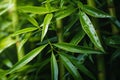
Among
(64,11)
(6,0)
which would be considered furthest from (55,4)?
(6,0)

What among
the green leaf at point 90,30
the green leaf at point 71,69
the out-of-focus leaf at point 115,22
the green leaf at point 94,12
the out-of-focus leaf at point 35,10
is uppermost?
the out-of-focus leaf at point 35,10

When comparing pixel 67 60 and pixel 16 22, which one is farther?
pixel 16 22

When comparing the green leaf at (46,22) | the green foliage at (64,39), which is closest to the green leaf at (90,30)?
the green foliage at (64,39)

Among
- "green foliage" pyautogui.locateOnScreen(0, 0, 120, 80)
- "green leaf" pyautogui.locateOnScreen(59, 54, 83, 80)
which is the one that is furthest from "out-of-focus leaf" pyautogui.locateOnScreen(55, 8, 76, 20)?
"green leaf" pyautogui.locateOnScreen(59, 54, 83, 80)

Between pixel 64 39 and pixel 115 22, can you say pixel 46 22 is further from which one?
pixel 115 22

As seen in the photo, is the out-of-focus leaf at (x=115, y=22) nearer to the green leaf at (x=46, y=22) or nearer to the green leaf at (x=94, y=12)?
the green leaf at (x=94, y=12)

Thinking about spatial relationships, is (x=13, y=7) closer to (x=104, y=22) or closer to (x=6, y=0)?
(x=6, y=0)

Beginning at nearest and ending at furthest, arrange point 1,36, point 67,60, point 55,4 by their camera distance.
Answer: point 67,60 → point 55,4 → point 1,36

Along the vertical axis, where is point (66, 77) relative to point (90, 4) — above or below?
below
